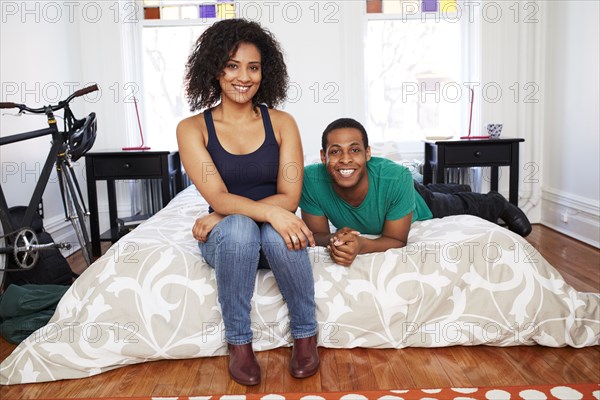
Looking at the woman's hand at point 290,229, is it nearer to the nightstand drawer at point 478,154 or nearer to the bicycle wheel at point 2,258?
the bicycle wheel at point 2,258

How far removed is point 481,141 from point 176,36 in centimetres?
211

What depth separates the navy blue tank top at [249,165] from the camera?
5.90 feet

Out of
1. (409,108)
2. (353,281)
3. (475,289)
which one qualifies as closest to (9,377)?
(353,281)

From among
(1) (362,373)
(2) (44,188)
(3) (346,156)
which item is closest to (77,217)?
(2) (44,188)

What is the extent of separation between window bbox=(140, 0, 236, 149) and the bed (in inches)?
90.7

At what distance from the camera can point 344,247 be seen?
1.81 m

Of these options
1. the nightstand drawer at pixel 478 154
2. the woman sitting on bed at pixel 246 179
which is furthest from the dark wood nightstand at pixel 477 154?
the woman sitting on bed at pixel 246 179

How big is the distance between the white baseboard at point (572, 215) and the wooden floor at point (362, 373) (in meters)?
1.68

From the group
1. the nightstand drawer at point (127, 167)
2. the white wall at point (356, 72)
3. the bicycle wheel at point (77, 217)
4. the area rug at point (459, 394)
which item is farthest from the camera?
the white wall at point (356, 72)

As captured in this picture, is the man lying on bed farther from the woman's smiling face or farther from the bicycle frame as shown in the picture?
the bicycle frame

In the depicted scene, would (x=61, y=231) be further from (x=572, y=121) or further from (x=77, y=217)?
(x=572, y=121)

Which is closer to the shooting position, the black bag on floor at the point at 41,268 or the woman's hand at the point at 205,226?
the woman's hand at the point at 205,226

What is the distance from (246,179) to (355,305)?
0.51m

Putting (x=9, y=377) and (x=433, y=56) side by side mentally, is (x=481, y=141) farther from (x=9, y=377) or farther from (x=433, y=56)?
(x=9, y=377)
